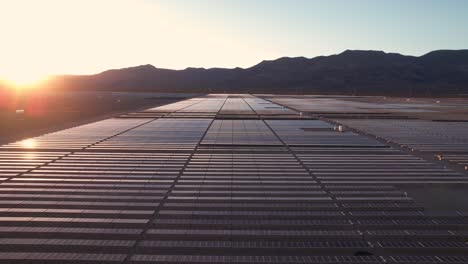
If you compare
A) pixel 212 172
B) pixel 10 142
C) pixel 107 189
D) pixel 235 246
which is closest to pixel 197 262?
pixel 235 246

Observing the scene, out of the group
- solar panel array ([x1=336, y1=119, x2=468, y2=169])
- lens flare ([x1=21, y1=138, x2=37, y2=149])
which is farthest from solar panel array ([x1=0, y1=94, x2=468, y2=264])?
solar panel array ([x1=336, y1=119, x2=468, y2=169])

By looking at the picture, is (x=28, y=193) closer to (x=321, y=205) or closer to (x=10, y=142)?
(x=321, y=205)

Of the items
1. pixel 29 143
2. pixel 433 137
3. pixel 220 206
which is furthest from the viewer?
pixel 433 137

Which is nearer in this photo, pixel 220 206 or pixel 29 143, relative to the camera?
pixel 220 206

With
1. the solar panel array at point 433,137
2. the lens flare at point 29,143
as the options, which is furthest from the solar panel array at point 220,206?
the solar panel array at point 433,137

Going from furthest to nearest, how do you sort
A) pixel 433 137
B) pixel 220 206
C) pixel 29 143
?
pixel 433 137 < pixel 29 143 < pixel 220 206

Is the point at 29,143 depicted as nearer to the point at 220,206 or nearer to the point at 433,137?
the point at 220,206

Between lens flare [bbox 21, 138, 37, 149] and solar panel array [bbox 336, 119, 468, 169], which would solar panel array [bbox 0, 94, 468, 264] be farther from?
solar panel array [bbox 336, 119, 468, 169]

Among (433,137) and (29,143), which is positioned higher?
(29,143)

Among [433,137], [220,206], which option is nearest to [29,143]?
[220,206]
